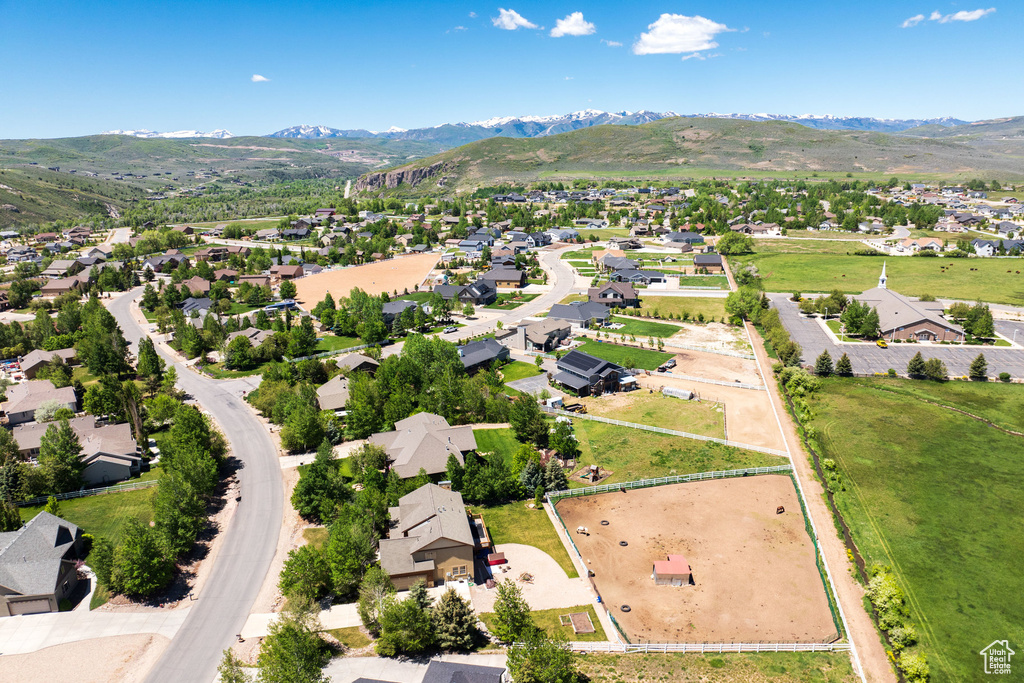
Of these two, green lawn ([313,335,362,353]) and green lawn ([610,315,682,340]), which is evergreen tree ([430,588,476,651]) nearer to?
green lawn ([313,335,362,353])

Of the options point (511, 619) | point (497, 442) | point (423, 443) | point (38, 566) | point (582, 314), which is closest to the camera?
point (511, 619)

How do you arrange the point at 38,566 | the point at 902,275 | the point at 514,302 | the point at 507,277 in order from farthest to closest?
the point at 507,277 < the point at 902,275 < the point at 514,302 < the point at 38,566

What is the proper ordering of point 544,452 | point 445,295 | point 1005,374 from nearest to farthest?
point 544,452 < point 1005,374 < point 445,295

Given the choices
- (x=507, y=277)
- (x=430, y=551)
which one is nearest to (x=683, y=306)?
(x=507, y=277)

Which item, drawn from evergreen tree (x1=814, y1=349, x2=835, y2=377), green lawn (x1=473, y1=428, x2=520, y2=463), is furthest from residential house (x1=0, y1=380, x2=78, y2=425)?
evergreen tree (x1=814, y1=349, x2=835, y2=377)

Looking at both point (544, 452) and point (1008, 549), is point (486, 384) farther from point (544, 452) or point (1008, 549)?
point (1008, 549)

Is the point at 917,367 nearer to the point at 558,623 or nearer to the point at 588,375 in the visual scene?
the point at 588,375

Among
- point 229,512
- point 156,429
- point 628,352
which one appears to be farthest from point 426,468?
point 628,352
